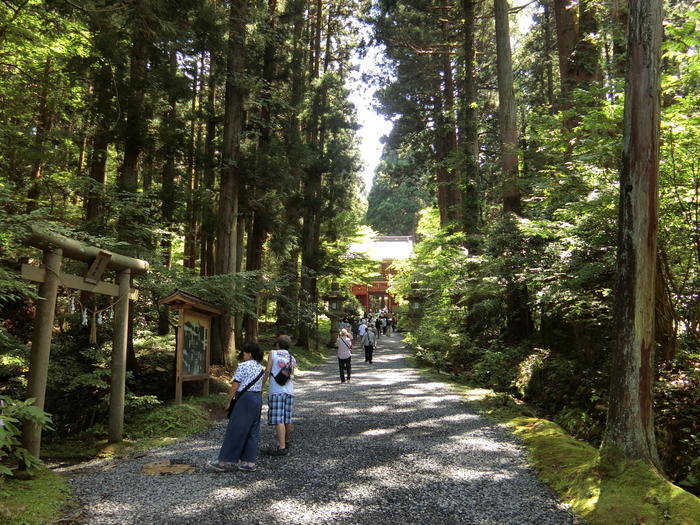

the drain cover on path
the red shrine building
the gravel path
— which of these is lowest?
the drain cover on path

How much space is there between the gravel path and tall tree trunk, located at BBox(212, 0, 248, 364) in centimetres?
438

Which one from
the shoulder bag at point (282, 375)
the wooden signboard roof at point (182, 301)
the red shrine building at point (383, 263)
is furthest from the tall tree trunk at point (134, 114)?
the red shrine building at point (383, 263)

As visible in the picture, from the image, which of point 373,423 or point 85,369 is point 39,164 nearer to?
point 85,369

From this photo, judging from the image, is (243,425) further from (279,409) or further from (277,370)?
(277,370)

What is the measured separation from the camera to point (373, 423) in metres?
6.82

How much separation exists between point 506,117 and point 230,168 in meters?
6.60

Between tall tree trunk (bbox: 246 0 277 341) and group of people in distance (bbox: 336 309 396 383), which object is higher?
tall tree trunk (bbox: 246 0 277 341)

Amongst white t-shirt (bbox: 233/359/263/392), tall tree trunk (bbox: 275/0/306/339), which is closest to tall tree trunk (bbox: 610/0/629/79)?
tall tree trunk (bbox: 275/0/306/339)

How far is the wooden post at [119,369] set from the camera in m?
6.16

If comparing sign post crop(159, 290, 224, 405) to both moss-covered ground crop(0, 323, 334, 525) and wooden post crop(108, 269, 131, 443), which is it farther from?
wooden post crop(108, 269, 131, 443)

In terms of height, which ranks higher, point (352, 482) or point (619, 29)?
point (619, 29)

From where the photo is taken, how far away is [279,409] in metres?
5.37

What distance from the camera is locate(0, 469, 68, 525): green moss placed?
335cm

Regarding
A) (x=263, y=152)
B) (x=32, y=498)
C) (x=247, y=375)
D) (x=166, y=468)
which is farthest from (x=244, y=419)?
(x=263, y=152)
